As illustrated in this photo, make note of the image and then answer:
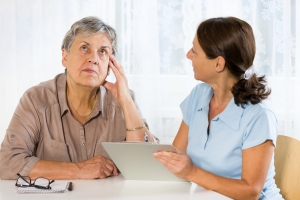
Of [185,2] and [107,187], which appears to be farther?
[185,2]

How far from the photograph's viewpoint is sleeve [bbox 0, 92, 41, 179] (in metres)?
2.12

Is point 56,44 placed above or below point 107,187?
above

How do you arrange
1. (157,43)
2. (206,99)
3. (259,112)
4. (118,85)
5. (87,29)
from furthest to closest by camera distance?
(157,43) → (118,85) → (87,29) → (206,99) → (259,112)

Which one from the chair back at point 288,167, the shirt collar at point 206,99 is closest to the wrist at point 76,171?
the shirt collar at point 206,99

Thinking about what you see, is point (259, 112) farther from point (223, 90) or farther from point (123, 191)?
point (123, 191)

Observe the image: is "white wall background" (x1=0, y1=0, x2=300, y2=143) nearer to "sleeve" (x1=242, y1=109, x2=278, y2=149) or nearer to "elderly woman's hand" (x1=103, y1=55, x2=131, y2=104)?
"elderly woman's hand" (x1=103, y1=55, x2=131, y2=104)

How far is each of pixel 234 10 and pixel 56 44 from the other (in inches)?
47.2

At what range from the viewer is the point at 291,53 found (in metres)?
3.62

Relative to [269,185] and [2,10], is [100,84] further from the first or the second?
[2,10]

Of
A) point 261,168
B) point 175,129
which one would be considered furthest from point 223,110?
point 175,129

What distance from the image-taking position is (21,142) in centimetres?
221

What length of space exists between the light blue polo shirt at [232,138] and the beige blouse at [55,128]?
0.40 metres

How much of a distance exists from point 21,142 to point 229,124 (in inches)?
32.3

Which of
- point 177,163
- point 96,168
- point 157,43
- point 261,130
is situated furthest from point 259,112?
point 157,43
